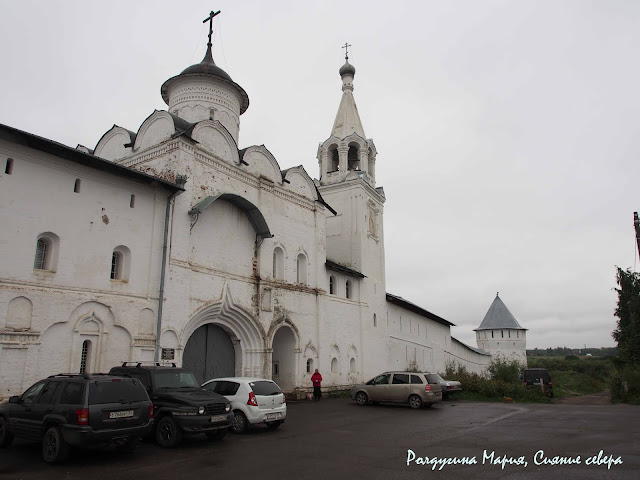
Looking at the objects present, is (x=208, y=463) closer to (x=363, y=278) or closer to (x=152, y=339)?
(x=152, y=339)

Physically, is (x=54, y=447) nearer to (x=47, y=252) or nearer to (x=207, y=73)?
(x=47, y=252)

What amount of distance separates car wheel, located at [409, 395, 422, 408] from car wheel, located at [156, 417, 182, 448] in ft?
35.5

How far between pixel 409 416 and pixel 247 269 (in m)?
8.20

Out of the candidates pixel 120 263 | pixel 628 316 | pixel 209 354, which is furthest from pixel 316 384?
pixel 628 316

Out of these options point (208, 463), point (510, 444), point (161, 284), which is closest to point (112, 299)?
point (161, 284)

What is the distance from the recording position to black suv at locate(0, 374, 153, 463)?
26.7 feet

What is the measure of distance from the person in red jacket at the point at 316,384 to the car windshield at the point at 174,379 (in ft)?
33.3

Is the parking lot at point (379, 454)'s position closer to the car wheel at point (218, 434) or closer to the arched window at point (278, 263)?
the car wheel at point (218, 434)

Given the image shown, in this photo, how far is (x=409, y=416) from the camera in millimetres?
15648

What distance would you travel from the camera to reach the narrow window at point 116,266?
14.6 meters

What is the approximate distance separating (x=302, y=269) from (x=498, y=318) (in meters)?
37.1

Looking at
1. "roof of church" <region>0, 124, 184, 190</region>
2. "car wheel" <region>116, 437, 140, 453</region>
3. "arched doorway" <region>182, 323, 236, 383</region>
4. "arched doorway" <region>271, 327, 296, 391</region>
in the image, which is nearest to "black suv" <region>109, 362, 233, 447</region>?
"car wheel" <region>116, 437, 140, 453</region>

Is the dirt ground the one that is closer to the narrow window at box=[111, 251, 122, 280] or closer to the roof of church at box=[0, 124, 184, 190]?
the narrow window at box=[111, 251, 122, 280]

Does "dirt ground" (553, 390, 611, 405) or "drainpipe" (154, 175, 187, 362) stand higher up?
"drainpipe" (154, 175, 187, 362)
